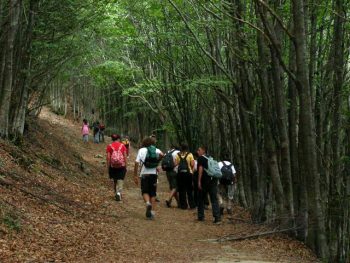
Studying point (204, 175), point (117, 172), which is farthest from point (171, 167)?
point (204, 175)

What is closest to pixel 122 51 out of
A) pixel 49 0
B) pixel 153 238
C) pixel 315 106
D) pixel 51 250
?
pixel 49 0

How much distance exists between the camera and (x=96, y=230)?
8.95 m

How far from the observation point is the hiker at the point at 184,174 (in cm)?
1291

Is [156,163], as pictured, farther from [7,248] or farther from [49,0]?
[49,0]

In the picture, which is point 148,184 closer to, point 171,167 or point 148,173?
point 148,173

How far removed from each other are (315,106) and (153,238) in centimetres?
593

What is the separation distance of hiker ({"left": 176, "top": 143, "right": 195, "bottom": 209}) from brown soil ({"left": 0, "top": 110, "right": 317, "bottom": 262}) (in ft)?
1.43

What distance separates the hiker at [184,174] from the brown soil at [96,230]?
44cm

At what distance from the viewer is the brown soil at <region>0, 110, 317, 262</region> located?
7.16 meters

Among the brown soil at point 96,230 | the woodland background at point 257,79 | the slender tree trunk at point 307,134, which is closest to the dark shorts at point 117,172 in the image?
the brown soil at point 96,230

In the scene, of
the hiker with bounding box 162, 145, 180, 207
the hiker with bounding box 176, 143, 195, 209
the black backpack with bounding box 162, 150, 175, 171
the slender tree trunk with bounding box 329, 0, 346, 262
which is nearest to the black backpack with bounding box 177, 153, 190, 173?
the hiker with bounding box 176, 143, 195, 209

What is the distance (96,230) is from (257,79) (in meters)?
6.76

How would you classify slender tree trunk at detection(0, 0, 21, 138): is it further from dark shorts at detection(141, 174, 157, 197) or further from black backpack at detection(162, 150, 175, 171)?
black backpack at detection(162, 150, 175, 171)

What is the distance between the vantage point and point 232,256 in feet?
26.2
